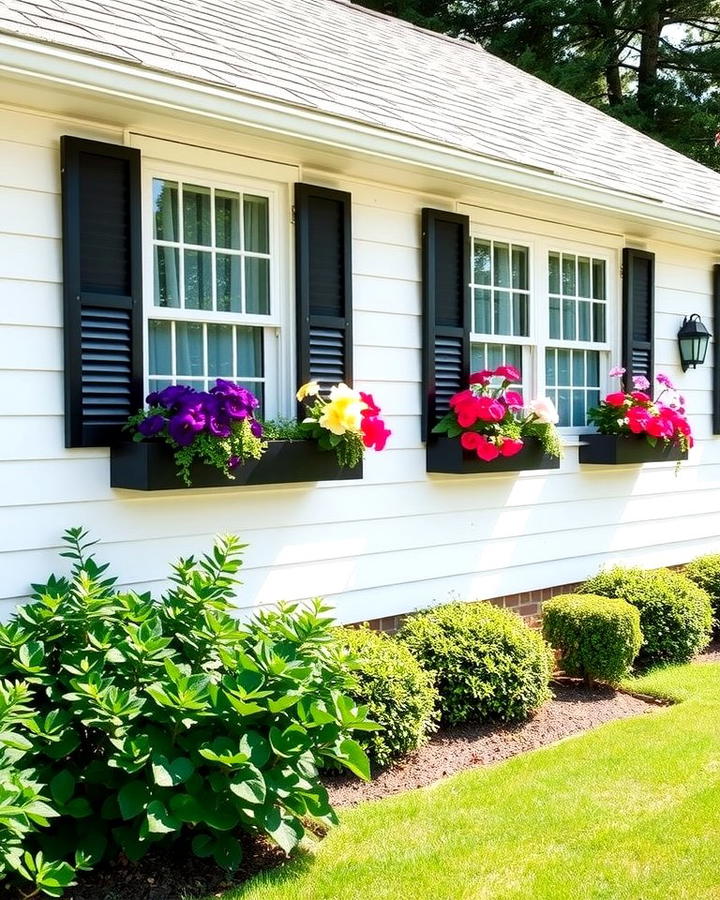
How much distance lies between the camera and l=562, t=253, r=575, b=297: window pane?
21.0 ft

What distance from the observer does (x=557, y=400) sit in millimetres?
6383

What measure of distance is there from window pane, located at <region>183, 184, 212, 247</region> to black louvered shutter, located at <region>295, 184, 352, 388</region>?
47 centimetres

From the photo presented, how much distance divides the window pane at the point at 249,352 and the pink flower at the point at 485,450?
1300mm

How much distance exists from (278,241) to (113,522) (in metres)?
1.64

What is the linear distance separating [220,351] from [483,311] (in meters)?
1.99

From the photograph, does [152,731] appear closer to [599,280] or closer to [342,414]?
[342,414]

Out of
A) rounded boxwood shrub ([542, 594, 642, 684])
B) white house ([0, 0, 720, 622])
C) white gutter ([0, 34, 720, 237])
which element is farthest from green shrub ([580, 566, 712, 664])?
white gutter ([0, 34, 720, 237])

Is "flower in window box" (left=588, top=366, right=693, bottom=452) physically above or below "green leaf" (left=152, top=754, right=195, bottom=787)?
above

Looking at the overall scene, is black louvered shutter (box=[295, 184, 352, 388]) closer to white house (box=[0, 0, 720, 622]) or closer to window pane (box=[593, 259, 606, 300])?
white house (box=[0, 0, 720, 622])

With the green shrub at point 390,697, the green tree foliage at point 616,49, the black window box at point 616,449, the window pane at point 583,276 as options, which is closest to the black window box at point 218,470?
the green shrub at point 390,697

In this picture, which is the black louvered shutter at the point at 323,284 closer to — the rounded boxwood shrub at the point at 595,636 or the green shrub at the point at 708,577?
the rounded boxwood shrub at the point at 595,636

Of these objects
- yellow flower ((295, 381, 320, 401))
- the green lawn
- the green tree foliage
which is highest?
the green tree foliage

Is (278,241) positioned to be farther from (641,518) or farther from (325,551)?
(641,518)

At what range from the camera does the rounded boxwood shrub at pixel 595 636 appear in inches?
215
